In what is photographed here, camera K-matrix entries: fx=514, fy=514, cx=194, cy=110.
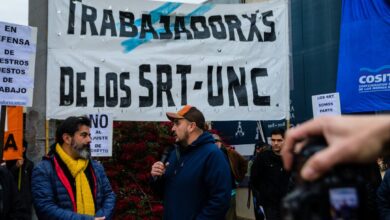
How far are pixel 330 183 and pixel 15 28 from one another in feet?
15.0

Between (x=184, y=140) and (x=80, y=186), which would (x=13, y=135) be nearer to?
(x=80, y=186)

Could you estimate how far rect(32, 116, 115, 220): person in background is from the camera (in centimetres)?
393

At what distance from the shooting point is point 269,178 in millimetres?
6348

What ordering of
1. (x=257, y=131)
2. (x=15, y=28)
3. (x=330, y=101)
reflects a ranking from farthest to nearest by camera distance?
1. (x=257, y=131)
2. (x=330, y=101)
3. (x=15, y=28)

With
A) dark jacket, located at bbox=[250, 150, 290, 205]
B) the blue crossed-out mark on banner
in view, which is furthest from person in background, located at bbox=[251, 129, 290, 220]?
the blue crossed-out mark on banner

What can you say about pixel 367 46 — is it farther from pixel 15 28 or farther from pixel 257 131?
pixel 15 28

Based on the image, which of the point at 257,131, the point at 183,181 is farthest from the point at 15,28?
the point at 257,131

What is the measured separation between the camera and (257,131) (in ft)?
38.6

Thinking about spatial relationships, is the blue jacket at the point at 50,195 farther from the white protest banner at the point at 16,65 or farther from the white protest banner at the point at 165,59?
the white protest banner at the point at 165,59

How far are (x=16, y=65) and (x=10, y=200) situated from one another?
141 centimetres

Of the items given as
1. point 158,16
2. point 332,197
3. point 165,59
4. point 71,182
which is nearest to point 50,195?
point 71,182

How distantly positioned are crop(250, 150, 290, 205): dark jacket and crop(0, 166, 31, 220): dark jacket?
123 inches

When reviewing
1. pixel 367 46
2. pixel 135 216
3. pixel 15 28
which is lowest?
pixel 135 216

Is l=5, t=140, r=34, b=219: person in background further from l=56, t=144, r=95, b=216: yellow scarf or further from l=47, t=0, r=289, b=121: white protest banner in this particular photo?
l=56, t=144, r=95, b=216: yellow scarf
